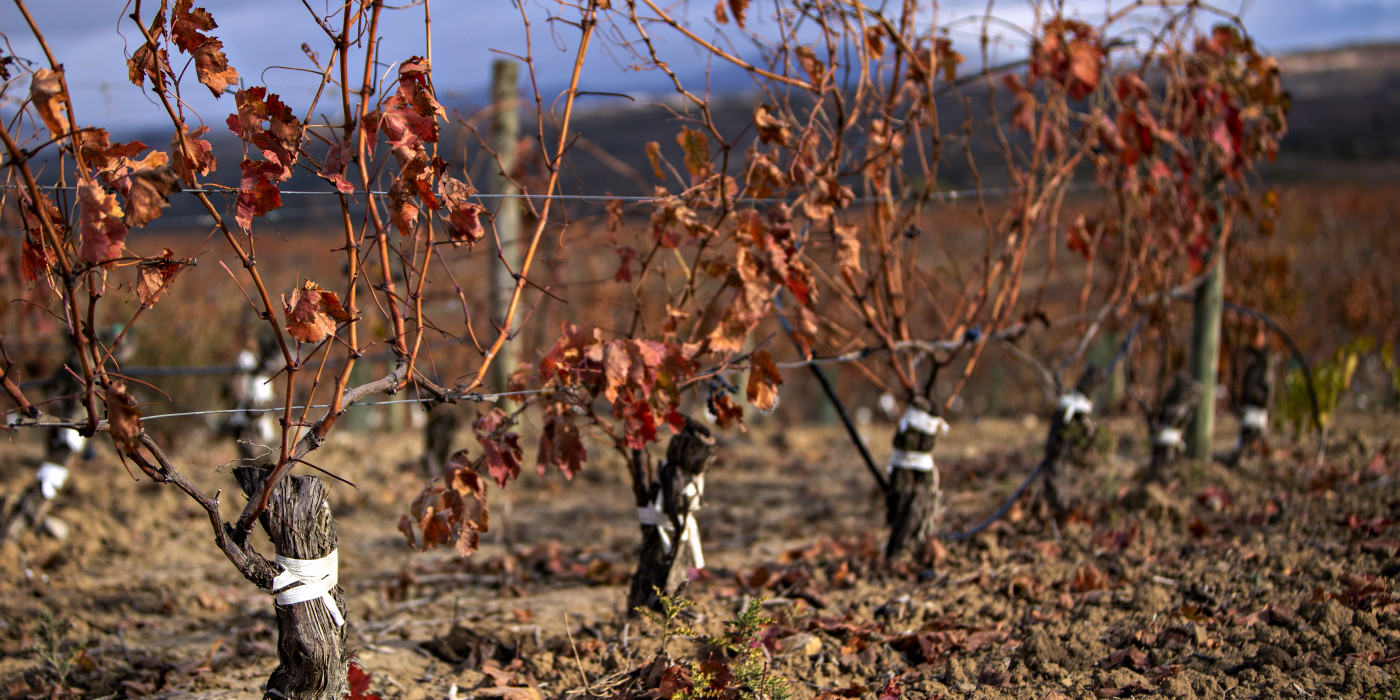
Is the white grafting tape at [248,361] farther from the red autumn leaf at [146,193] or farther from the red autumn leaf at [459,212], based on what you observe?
the red autumn leaf at [146,193]

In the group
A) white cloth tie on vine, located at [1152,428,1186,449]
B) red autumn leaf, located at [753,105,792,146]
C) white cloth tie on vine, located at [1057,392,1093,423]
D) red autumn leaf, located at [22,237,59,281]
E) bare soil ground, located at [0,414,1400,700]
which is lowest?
bare soil ground, located at [0,414,1400,700]

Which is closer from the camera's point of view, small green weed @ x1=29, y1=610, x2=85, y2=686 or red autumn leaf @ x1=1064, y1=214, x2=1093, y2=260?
small green weed @ x1=29, y1=610, x2=85, y2=686

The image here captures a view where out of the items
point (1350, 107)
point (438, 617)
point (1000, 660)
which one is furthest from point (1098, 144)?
point (1350, 107)

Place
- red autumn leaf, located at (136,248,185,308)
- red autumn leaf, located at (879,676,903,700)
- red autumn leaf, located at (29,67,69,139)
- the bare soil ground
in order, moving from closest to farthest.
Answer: red autumn leaf, located at (29,67,69,139)
red autumn leaf, located at (136,248,185,308)
red autumn leaf, located at (879,676,903,700)
the bare soil ground

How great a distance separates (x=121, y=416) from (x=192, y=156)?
53 centimetres

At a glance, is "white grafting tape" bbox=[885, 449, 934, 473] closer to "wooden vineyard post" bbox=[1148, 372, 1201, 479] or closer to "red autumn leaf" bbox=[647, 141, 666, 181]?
"red autumn leaf" bbox=[647, 141, 666, 181]

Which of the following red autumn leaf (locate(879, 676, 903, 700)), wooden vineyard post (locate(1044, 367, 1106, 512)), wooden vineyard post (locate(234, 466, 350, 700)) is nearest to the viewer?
wooden vineyard post (locate(234, 466, 350, 700))

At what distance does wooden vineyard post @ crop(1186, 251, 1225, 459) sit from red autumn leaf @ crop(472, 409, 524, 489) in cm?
328

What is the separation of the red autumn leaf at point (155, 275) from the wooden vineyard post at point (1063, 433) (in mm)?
2800

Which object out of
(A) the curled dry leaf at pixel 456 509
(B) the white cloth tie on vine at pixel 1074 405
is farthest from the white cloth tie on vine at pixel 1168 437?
(A) the curled dry leaf at pixel 456 509

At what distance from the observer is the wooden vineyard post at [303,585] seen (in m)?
1.82

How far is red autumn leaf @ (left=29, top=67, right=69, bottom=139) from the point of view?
4.61ft

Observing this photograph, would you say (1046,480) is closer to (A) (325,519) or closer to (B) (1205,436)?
(B) (1205,436)

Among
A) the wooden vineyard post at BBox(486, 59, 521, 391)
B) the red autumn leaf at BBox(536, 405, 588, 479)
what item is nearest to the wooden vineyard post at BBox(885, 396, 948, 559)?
the red autumn leaf at BBox(536, 405, 588, 479)
